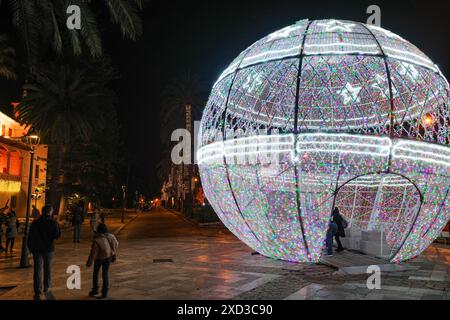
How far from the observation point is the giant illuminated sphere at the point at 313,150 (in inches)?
381

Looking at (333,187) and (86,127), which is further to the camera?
(86,127)

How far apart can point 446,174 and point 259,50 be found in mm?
5614

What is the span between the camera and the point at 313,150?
9523 mm

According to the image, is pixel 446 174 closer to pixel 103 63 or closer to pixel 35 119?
pixel 35 119

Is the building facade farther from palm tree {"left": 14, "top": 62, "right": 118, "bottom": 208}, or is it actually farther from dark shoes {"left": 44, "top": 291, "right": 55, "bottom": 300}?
dark shoes {"left": 44, "top": 291, "right": 55, "bottom": 300}

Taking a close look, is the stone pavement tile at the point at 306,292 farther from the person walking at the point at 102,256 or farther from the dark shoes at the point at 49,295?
the dark shoes at the point at 49,295

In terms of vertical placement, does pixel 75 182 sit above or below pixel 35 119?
below

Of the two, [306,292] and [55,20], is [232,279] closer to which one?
[306,292]

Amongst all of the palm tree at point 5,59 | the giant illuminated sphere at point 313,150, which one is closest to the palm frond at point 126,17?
the giant illuminated sphere at point 313,150

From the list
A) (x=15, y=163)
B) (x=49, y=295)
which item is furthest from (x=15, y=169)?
(x=49, y=295)

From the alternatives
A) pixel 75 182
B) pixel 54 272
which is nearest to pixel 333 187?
pixel 54 272
